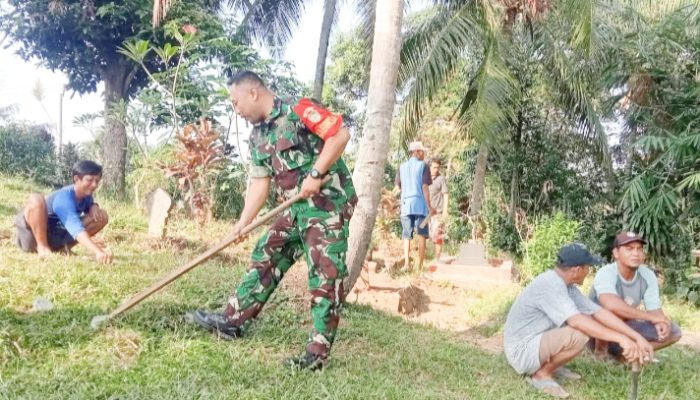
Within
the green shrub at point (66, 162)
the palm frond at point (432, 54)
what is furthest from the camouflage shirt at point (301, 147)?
the green shrub at point (66, 162)

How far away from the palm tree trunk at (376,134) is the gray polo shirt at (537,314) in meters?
1.51

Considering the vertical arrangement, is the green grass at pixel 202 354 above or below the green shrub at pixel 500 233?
below

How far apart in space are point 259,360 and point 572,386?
6.48ft

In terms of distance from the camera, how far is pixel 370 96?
192 inches

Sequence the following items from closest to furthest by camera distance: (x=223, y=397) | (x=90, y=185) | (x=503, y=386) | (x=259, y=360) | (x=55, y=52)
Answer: (x=223, y=397), (x=259, y=360), (x=503, y=386), (x=90, y=185), (x=55, y=52)

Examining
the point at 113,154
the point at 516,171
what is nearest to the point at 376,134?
the point at 516,171

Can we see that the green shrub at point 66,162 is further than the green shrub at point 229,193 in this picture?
Yes

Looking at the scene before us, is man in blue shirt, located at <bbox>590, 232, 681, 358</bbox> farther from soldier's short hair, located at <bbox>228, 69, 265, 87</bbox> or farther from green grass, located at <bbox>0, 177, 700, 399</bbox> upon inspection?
soldier's short hair, located at <bbox>228, 69, 265, 87</bbox>

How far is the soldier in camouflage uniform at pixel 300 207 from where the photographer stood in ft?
10.0

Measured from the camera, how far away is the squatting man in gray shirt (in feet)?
10.6

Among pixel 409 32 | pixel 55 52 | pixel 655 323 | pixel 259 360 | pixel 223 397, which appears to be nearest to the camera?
pixel 223 397

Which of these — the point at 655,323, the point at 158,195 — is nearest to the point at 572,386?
the point at 655,323

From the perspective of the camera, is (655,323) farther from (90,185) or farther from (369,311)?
(90,185)

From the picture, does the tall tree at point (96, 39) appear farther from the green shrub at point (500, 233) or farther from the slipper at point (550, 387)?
the slipper at point (550, 387)
